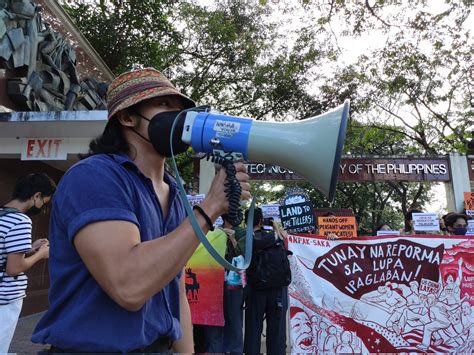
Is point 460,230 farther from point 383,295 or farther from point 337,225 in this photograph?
point 337,225

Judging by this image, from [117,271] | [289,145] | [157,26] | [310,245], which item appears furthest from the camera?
[157,26]

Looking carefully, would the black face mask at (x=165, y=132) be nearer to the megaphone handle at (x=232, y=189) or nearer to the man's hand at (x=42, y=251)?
the megaphone handle at (x=232, y=189)

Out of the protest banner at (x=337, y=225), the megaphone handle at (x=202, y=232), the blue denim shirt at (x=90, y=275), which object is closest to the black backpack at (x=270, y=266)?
the protest banner at (x=337, y=225)

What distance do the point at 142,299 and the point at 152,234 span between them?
256 millimetres

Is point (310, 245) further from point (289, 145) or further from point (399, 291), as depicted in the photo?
point (289, 145)

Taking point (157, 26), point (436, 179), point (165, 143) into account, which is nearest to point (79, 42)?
point (157, 26)

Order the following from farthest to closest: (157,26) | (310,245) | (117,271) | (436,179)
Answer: (157,26) < (436,179) < (310,245) < (117,271)

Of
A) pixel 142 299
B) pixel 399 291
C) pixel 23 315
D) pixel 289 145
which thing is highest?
pixel 289 145

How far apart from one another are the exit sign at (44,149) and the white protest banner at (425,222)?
5.51m

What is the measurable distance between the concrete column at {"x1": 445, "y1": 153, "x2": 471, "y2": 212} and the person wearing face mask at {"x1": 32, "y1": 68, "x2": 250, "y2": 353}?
1142cm

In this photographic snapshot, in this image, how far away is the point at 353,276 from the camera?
4.46m

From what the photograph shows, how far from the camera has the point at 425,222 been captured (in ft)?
18.3

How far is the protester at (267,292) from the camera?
443cm

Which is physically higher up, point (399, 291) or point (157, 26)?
point (157, 26)
